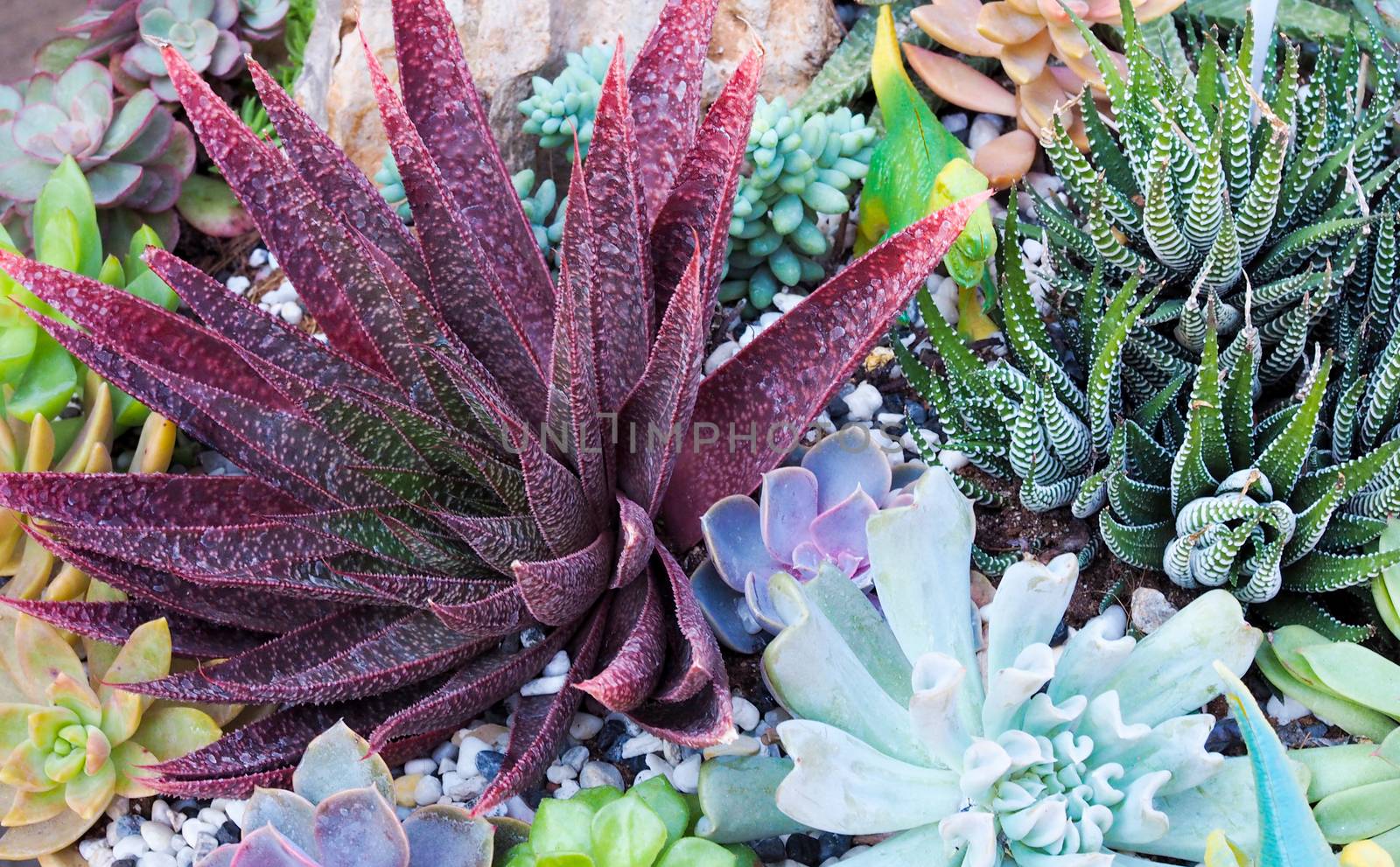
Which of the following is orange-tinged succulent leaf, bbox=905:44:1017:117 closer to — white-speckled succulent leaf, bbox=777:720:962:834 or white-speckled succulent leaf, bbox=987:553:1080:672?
white-speckled succulent leaf, bbox=987:553:1080:672

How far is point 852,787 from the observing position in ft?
3.36

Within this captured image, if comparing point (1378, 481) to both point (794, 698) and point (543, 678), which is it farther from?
point (543, 678)

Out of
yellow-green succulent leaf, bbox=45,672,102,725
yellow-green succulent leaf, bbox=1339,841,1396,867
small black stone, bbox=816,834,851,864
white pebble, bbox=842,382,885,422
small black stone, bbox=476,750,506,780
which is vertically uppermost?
yellow-green succulent leaf, bbox=1339,841,1396,867

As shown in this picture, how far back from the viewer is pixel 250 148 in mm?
1235

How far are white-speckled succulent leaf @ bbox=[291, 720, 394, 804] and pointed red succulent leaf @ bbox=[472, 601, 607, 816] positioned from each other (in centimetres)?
12

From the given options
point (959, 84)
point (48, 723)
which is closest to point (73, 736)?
point (48, 723)

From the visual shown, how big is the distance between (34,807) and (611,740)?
2.14ft

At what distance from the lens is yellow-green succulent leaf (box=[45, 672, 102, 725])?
1.27 meters

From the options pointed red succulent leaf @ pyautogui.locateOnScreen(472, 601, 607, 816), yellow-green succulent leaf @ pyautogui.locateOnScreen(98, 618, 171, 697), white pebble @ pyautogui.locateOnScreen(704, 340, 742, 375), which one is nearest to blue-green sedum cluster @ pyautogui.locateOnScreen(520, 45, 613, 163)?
white pebble @ pyautogui.locateOnScreen(704, 340, 742, 375)

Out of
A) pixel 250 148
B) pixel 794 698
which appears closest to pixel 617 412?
pixel 794 698

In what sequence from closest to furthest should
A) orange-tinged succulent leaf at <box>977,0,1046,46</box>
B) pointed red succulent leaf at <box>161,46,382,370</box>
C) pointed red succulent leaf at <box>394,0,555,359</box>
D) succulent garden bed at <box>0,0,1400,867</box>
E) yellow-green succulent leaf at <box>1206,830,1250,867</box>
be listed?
yellow-green succulent leaf at <box>1206,830,1250,867</box> → succulent garden bed at <box>0,0,1400,867</box> → pointed red succulent leaf at <box>161,46,382,370</box> → pointed red succulent leaf at <box>394,0,555,359</box> → orange-tinged succulent leaf at <box>977,0,1046,46</box>

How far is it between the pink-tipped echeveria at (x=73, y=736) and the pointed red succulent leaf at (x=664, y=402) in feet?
1.80

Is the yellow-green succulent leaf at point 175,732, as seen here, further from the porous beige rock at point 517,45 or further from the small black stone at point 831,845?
the porous beige rock at point 517,45

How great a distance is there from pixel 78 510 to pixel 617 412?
58cm
